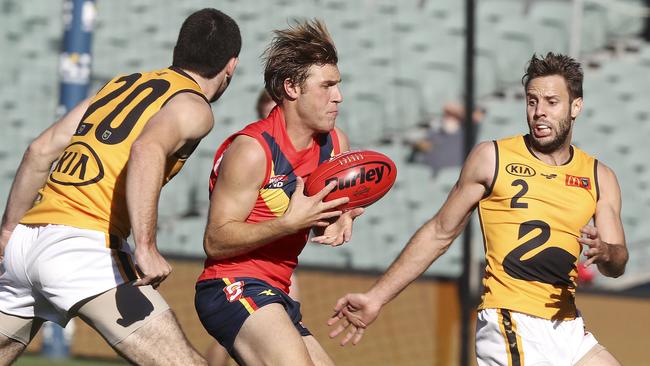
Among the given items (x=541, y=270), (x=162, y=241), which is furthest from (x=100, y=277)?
(x=162, y=241)

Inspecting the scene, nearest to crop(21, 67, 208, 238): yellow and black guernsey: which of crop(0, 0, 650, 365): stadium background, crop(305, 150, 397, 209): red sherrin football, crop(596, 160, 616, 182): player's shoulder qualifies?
crop(305, 150, 397, 209): red sherrin football

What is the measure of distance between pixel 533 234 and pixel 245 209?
54.4 inches

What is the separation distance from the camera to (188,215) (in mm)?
11727

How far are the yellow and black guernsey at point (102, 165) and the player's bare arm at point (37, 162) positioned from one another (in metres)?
0.23

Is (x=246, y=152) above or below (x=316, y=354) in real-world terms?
above

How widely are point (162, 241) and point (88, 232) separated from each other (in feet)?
22.2

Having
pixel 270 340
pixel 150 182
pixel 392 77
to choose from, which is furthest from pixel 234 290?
pixel 392 77

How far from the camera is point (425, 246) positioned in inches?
210

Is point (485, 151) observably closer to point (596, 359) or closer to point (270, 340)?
point (596, 359)

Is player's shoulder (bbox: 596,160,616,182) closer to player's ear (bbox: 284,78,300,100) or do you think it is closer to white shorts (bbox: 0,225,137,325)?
player's ear (bbox: 284,78,300,100)

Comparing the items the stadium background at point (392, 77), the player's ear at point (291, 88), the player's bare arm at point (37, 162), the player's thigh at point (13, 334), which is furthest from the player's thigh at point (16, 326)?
the stadium background at point (392, 77)

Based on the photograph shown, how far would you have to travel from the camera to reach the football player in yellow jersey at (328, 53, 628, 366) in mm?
5062

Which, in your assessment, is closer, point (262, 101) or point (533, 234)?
point (533, 234)

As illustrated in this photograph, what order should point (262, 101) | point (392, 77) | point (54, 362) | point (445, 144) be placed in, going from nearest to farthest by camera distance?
1. point (262, 101)
2. point (54, 362)
3. point (445, 144)
4. point (392, 77)
